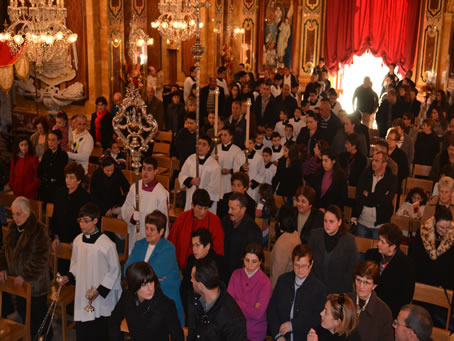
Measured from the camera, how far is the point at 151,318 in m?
4.20

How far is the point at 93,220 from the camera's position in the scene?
5492mm

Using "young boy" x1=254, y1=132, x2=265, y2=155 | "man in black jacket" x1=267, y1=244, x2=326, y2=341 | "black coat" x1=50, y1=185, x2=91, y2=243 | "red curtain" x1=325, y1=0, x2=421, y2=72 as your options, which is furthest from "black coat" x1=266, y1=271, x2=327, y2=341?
"red curtain" x1=325, y1=0, x2=421, y2=72

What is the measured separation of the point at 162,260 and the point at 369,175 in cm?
320

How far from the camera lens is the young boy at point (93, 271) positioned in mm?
5492

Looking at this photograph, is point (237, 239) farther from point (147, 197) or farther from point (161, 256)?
point (147, 197)

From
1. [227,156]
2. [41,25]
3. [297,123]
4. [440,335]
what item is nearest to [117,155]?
[227,156]

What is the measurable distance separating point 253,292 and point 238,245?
41.2 inches

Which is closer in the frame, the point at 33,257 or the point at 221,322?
the point at 221,322

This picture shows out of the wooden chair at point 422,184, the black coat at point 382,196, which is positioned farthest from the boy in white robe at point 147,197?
the wooden chair at point 422,184

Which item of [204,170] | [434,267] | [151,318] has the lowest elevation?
[434,267]

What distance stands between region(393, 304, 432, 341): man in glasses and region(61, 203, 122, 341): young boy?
8.87ft

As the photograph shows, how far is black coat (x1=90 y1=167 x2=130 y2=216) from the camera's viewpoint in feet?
25.3

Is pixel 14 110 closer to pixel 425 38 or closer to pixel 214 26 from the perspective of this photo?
pixel 214 26

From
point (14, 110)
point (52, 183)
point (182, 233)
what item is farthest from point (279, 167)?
point (14, 110)
